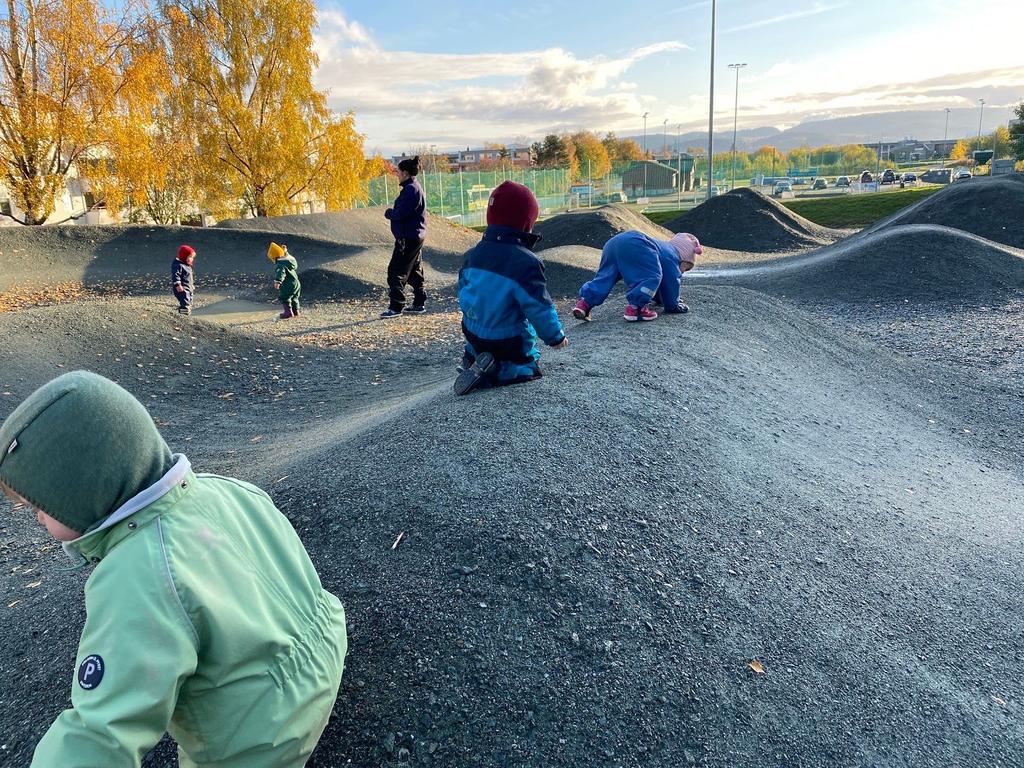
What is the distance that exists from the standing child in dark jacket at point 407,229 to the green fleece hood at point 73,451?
9.56 metres

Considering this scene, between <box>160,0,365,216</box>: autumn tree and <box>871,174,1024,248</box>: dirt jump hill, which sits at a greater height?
<box>160,0,365,216</box>: autumn tree

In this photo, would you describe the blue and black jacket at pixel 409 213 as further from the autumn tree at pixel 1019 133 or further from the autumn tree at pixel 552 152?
the autumn tree at pixel 552 152

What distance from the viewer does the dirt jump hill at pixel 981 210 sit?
1858 cm

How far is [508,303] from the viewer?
4.80 m

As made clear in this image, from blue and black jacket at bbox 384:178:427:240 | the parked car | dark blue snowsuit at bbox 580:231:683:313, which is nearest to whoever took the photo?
dark blue snowsuit at bbox 580:231:683:313

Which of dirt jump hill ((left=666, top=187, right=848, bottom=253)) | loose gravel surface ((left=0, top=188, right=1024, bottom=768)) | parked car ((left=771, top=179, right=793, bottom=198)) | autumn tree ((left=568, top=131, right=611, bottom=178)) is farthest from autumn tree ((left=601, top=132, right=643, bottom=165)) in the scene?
loose gravel surface ((left=0, top=188, right=1024, bottom=768))

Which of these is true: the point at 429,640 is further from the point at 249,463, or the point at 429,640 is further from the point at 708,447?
the point at 249,463

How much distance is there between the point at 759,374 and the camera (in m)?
6.37

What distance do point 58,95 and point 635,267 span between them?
58.0 feet

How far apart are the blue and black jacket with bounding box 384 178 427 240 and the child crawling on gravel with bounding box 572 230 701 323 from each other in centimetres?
467

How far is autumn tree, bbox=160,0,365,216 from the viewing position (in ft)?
73.6

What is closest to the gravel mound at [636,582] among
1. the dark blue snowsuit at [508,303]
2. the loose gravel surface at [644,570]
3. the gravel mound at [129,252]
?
the loose gravel surface at [644,570]

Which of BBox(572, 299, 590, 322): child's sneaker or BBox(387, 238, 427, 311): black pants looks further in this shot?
BBox(387, 238, 427, 311): black pants

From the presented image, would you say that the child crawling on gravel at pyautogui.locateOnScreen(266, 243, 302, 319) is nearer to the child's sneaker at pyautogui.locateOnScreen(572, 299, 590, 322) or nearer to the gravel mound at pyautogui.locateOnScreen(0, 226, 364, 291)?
the gravel mound at pyautogui.locateOnScreen(0, 226, 364, 291)
